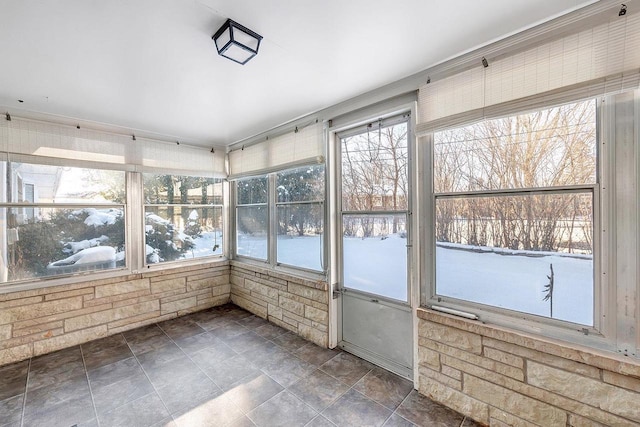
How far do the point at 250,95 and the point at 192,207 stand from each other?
227 centimetres

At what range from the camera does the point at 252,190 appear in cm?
405

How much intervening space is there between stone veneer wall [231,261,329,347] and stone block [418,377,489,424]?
43.4 inches

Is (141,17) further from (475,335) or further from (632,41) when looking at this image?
(475,335)

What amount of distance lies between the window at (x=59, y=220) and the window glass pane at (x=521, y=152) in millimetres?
3814

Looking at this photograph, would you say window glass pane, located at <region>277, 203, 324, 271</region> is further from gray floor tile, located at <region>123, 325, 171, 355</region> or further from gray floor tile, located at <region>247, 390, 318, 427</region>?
gray floor tile, located at <region>123, 325, 171, 355</region>

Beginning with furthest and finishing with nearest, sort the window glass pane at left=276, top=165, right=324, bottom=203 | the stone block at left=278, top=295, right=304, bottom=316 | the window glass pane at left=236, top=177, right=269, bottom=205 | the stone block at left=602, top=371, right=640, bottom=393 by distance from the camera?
the window glass pane at left=236, top=177, right=269, bottom=205 < the stone block at left=278, top=295, right=304, bottom=316 < the window glass pane at left=276, top=165, right=324, bottom=203 < the stone block at left=602, top=371, right=640, bottom=393

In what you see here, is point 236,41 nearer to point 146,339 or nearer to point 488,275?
point 488,275

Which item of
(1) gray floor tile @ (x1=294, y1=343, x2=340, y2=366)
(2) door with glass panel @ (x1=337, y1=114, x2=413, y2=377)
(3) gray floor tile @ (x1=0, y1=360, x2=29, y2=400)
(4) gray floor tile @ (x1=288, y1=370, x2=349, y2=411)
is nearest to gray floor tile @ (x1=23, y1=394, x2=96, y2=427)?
(3) gray floor tile @ (x1=0, y1=360, x2=29, y2=400)

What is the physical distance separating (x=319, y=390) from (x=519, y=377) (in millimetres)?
1456

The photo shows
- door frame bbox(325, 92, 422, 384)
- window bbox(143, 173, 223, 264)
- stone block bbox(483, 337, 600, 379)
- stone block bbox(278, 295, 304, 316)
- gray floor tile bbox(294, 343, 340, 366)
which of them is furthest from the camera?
window bbox(143, 173, 223, 264)

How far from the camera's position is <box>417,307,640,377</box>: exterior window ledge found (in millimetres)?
1400

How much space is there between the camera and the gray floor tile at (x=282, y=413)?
1.91 meters

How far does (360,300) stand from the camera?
2.77m

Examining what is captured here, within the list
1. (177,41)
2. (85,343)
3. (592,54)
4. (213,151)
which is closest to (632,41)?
(592,54)
